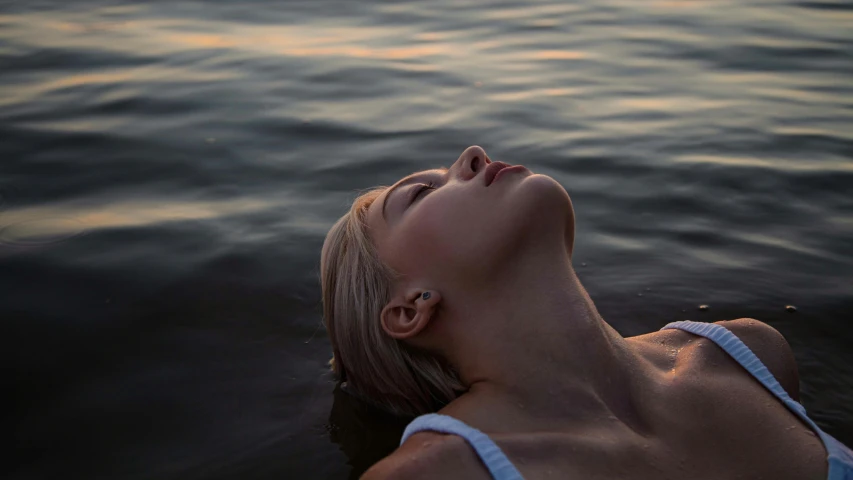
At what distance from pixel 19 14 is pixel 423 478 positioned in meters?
9.44

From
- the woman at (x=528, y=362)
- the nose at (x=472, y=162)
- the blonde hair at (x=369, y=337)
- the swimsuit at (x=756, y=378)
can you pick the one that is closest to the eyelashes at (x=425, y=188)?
the woman at (x=528, y=362)

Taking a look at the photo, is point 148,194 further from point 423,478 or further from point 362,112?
point 423,478

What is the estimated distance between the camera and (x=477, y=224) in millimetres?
3156

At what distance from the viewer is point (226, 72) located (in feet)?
27.0

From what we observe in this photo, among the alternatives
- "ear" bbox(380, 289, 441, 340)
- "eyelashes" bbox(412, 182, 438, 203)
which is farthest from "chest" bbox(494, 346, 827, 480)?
"eyelashes" bbox(412, 182, 438, 203)

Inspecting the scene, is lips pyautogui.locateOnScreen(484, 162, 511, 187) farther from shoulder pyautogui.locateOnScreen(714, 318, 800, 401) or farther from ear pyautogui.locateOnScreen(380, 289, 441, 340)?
shoulder pyautogui.locateOnScreen(714, 318, 800, 401)

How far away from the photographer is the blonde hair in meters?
3.47

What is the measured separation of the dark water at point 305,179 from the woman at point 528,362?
0.65 metres

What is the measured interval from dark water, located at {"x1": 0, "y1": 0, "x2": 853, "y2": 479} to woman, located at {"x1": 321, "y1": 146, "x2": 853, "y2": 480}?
649mm

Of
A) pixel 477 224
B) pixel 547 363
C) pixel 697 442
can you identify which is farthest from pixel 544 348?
pixel 697 442

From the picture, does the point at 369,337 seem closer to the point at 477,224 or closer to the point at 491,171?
the point at 477,224

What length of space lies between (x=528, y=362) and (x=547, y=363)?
0.07 metres

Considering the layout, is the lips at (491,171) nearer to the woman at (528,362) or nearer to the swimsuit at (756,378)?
the woman at (528,362)

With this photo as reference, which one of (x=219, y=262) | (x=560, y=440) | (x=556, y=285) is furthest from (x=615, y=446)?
(x=219, y=262)
